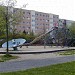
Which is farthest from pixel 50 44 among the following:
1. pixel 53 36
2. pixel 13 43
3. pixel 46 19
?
pixel 46 19

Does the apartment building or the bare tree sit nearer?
the bare tree

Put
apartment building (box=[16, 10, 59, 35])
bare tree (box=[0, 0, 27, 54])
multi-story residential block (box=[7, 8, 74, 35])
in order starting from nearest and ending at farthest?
bare tree (box=[0, 0, 27, 54])
multi-story residential block (box=[7, 8, 74, 35])
apartment building (box=[16, 10, 59, 35])

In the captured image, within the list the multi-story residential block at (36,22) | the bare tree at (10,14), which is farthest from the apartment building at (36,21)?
the bare tree at (10,14)

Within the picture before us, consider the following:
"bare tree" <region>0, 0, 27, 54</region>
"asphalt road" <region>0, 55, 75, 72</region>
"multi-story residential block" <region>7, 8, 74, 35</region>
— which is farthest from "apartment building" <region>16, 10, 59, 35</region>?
"asphalt road" <region>0, 55, 75, 72</region>

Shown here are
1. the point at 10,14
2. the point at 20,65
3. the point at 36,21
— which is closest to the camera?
the point at 20,65

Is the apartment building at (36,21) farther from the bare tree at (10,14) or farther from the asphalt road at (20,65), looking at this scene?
the asphalt road at (20,65)

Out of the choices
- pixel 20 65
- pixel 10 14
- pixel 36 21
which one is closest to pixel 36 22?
pixel 36 21

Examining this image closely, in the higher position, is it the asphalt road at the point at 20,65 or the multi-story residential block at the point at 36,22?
the multi-story residential block at the point at 36,22

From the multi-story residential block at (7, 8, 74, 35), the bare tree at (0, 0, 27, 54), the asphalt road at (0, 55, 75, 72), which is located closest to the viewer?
the asphalt road at (0, 55, 75, 72)

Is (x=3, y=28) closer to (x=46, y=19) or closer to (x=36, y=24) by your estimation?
(x=36, y=24)

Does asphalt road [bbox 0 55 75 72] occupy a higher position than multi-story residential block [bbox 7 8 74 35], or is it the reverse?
multi-story residential block [bbox 7 8 74 35]

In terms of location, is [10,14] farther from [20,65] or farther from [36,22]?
[36,22]

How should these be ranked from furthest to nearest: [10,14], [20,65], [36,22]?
[36,22] < [10,14] < [20,65]

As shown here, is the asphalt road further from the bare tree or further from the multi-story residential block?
the multi-story residential block
